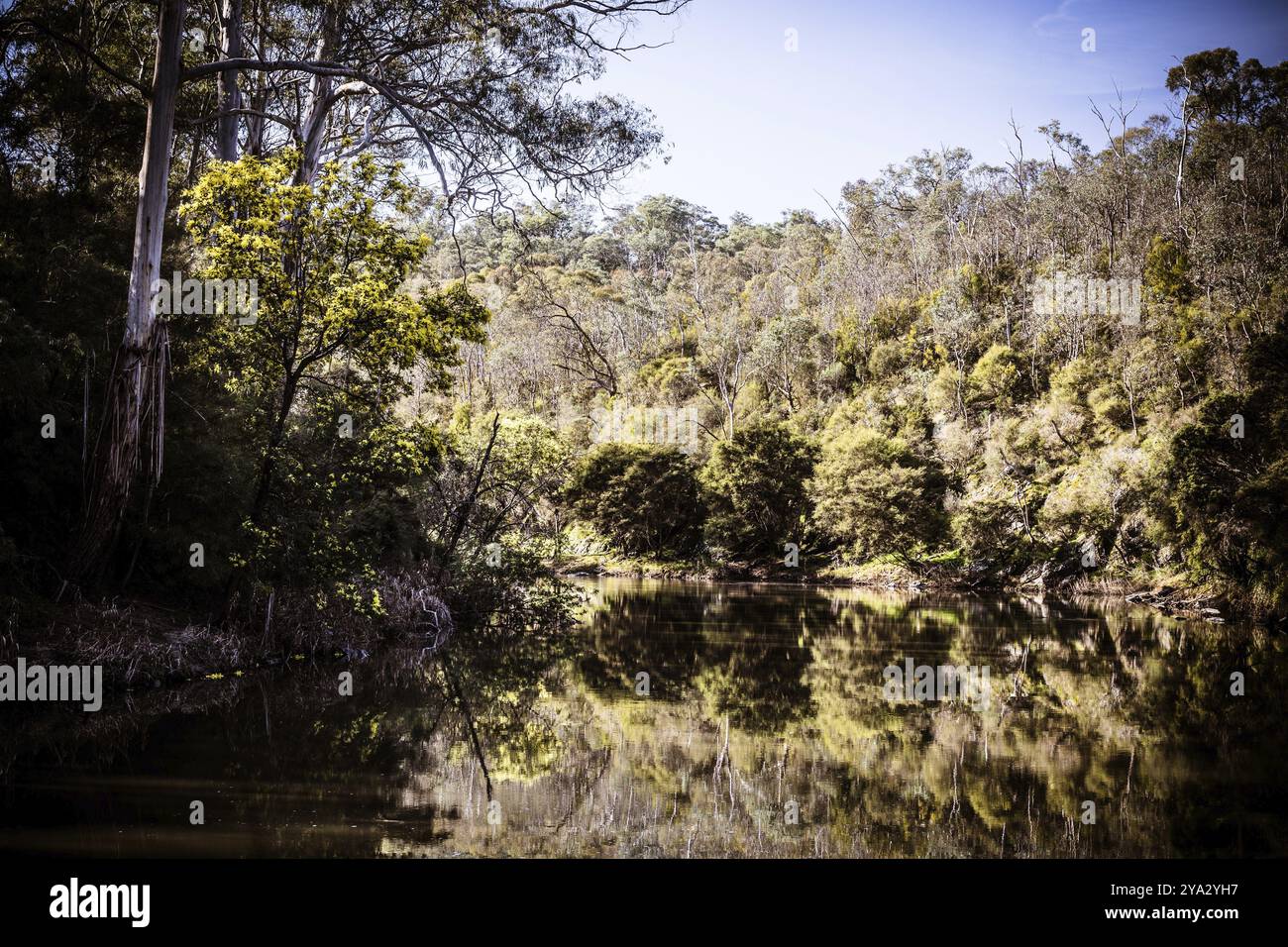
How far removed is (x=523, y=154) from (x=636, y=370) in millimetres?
39856

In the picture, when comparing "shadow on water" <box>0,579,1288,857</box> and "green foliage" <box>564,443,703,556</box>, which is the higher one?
"green foliage" <box>564,443,703,556</box>

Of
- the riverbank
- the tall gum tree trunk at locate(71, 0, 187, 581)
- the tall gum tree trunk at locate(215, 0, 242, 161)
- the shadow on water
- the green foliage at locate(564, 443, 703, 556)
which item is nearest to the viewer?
the shadow on water

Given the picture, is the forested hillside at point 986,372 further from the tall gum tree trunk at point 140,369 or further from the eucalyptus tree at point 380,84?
the tall gum tree trunk at point 140,369

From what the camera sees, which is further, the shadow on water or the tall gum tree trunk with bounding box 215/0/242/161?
the tall gum tree trunk with bounding box 215/0/242/161

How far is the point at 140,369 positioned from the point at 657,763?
Result: 736 centimetres

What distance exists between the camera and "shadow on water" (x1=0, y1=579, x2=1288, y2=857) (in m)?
5.46

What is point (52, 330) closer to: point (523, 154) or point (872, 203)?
point (523, 154)

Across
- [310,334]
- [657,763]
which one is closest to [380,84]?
[310,334]

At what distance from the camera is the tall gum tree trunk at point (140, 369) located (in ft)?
34.2

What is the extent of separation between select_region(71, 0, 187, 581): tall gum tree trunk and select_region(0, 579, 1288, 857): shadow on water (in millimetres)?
2133

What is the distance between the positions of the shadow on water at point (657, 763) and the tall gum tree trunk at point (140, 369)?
213 cm

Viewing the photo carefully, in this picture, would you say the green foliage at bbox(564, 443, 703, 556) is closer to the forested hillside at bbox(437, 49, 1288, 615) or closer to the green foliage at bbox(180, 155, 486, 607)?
the forested hillside at bbox(437, 49, 1288, 615)

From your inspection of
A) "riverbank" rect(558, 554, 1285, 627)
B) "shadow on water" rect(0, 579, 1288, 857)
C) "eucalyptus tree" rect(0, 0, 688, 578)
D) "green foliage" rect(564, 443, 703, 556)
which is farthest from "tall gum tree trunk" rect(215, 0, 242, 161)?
"green foliage" rect(564, 443, 703, 556)

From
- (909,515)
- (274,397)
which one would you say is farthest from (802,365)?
(274,397)
